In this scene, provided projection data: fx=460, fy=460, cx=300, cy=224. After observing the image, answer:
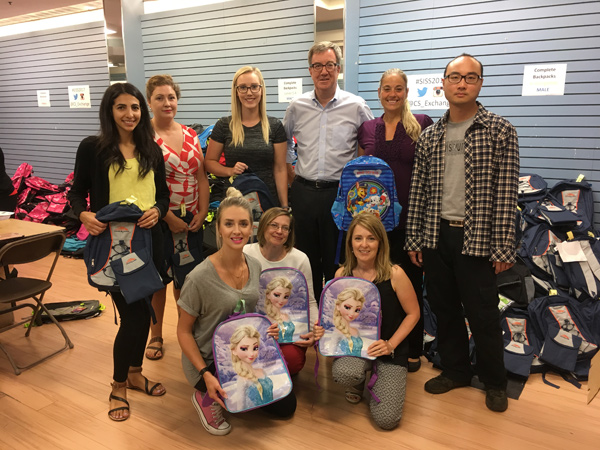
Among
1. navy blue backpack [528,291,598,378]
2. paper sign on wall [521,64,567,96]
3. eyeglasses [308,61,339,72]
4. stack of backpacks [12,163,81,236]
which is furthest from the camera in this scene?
stack of backpacks [12,163,81,236]

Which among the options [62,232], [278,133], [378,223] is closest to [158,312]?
[62,232]

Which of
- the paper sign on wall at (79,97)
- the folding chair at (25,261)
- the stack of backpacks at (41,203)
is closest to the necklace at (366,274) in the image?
the folding chair at (25,261)

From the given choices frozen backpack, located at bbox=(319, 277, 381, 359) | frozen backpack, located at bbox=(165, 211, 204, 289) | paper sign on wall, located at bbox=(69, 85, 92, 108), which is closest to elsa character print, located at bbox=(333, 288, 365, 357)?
frozen backpack, located at bbox=(319, 277, 381, 359)

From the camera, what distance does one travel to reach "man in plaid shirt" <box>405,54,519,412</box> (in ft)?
8.44

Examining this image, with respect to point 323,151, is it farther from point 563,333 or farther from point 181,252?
point 563,333

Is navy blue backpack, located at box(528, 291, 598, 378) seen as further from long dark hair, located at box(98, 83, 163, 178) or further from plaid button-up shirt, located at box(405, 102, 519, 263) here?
long dark hair, located at box(98, 83, 163, 178)

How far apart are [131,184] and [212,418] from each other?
1.39m

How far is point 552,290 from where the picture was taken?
3.51 metres

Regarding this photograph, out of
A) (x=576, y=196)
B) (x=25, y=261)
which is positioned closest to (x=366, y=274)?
(x=576, y=196)

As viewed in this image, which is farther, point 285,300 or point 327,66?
point 327,66

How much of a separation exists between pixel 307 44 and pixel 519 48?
7.68 ft

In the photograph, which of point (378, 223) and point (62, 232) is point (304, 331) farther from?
point (62, 232)

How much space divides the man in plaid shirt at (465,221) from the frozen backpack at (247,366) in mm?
1092

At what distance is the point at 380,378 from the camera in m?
2.70
